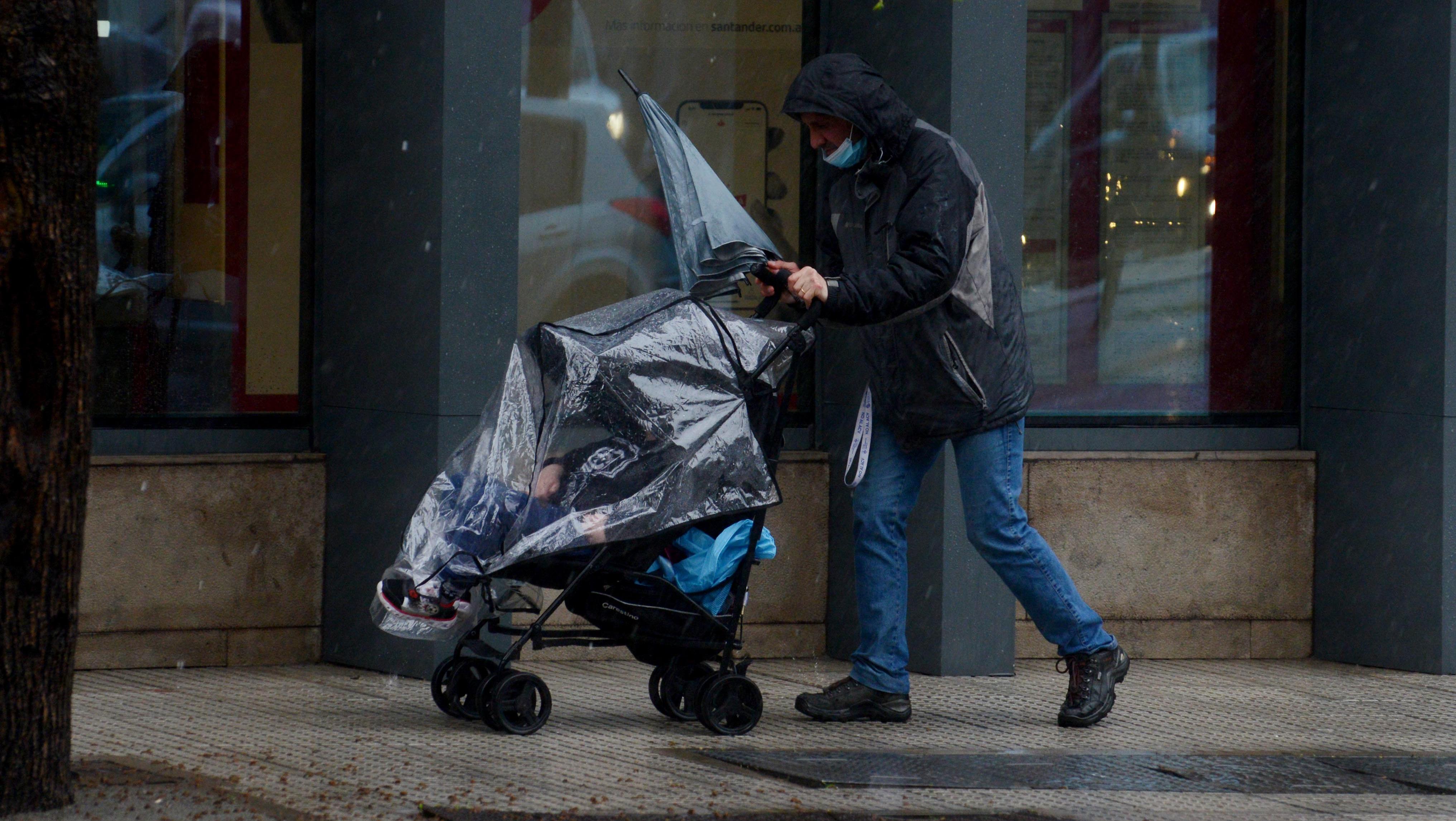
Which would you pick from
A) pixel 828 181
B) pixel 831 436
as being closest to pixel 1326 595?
pixel 831 436

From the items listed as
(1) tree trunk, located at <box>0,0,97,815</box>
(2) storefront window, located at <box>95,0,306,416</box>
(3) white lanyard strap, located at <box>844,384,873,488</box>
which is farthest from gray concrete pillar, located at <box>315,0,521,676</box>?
(1) tree trunk, located at <box>0,0,97,815</box>

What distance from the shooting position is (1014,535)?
210 inches

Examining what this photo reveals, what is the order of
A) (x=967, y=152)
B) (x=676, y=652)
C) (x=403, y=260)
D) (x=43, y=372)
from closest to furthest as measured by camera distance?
(x=43, y=372) < (x=676, y=652) < (x=403, y=260) < (x=967, y=152)

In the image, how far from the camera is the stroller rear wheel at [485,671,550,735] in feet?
16.4

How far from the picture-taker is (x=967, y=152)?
20.5 feet

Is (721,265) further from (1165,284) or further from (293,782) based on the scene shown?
(1165,284)

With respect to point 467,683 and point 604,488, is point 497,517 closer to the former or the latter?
point 604,488

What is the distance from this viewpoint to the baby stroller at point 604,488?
488 centimetres

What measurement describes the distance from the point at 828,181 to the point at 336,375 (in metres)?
1.93

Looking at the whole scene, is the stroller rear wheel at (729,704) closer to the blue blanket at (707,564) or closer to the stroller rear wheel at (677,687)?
the stroller rear wheel at (677,687)

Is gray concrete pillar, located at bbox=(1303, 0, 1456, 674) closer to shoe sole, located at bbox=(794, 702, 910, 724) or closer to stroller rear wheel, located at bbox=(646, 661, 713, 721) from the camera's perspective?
shoe sole, located at bbox=(794, 702, 910, 724)

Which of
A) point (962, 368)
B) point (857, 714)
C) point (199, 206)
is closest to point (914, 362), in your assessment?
point (962, 368)

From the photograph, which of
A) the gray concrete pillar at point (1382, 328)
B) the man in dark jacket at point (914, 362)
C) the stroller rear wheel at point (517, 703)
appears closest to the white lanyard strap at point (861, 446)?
the man in dark jacket at point (914, 362)

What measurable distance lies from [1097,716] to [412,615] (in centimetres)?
218
